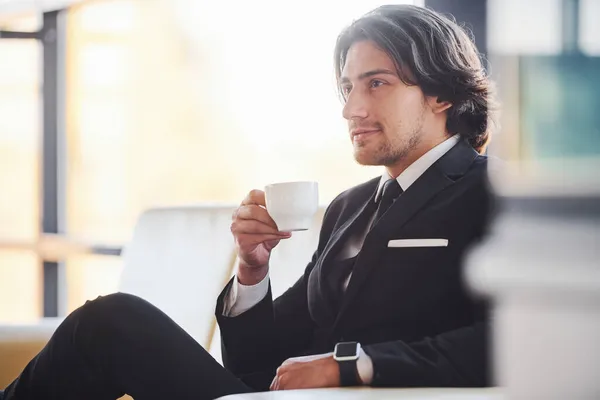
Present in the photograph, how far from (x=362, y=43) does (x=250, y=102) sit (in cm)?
154

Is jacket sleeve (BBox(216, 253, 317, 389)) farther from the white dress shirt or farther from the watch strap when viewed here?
the watch strap

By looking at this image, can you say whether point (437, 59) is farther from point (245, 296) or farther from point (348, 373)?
point (348, 373)

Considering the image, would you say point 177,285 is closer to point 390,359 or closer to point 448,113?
point 448,113

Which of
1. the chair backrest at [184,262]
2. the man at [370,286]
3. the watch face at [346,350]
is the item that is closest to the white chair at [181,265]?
the chair backrest at [184,262]

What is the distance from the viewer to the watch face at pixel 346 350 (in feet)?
3.65

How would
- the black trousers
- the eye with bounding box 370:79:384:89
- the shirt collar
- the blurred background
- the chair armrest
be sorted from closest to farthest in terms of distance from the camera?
the chair armrest < the black trousers < the shirt collar < the eye with bounding box 370:79:384:89 < the blurred background

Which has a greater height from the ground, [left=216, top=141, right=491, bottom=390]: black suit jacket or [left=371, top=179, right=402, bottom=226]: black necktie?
[left=371, top=179, right=402, bottom=226]: black necktie

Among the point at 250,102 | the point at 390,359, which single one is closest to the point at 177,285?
the point at 390,359

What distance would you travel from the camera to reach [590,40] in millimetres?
369

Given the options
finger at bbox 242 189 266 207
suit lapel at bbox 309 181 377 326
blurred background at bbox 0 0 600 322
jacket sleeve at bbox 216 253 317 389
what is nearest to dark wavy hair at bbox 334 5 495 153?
suit lapel at bbox 309 181 377 326

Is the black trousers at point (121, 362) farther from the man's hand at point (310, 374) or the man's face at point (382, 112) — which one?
the man's face at point (382, 112)

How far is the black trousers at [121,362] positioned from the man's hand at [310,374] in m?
0.14

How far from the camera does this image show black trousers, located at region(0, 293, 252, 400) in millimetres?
1260

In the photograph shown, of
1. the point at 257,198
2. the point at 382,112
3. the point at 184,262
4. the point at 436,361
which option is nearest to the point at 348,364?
the point at 436,361
